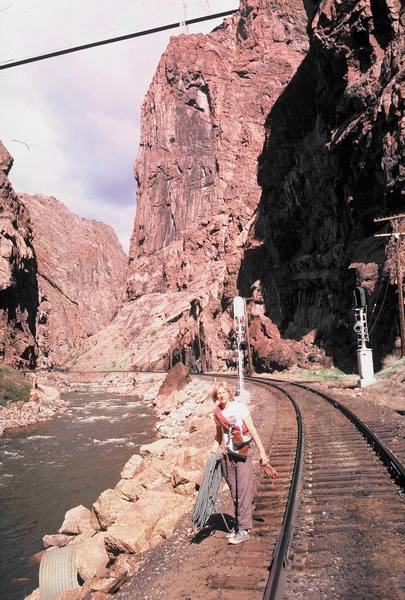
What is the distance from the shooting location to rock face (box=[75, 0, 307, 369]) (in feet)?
345

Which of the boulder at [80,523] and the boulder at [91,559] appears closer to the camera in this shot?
the boulder at [91,559]

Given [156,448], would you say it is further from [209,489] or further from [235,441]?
[235,441]

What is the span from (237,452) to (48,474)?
13482 mm

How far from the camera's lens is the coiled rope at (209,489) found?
5477 millimetres

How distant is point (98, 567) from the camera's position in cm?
698

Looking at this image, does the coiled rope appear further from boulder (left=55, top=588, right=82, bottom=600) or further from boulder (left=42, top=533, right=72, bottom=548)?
boulder (left=42, top=533, right=72, bottom=548)

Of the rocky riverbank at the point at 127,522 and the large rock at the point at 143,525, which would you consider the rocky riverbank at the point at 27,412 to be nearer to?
the rocky riverbank at the point at 127,522

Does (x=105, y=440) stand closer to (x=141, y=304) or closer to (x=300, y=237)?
(x=300, y=237)

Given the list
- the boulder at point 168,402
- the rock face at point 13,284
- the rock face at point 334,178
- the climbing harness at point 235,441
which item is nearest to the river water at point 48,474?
the boulder at point 168,402

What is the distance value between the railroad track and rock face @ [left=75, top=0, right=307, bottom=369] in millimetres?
81298

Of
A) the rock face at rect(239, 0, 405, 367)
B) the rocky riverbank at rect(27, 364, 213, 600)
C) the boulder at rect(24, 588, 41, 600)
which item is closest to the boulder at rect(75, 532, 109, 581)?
the rocky riverbank at rect(27, 364, 213, 600)

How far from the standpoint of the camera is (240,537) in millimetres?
5270

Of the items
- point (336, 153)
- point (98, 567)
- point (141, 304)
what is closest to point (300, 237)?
point (336, 153)

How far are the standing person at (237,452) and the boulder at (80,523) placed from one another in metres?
4.93
